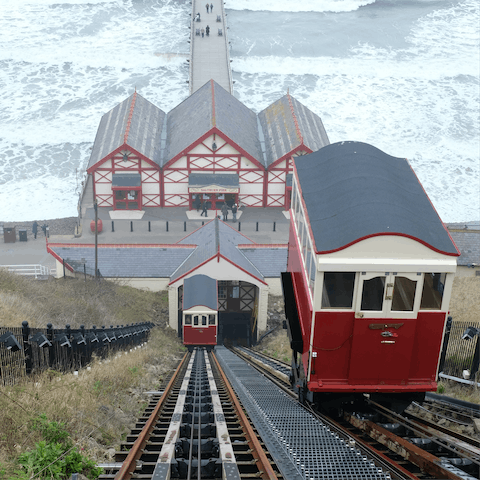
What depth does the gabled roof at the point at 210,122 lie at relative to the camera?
40281 mm

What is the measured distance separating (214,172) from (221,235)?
11815 mm

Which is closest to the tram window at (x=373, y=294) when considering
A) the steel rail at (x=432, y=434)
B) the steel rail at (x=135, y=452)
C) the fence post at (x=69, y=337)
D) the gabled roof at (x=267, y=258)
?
the steel rail at (x=432, y=434)

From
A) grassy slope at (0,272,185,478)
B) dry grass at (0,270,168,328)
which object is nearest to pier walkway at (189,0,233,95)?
dry grass at (0,270,168,328)

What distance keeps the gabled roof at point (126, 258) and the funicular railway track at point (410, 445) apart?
20.6 meters

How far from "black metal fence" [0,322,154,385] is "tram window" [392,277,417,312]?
22.3 feet

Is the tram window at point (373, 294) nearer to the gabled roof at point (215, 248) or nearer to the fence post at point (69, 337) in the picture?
the fence post at point (69, 337)

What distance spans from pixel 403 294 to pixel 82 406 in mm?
5964

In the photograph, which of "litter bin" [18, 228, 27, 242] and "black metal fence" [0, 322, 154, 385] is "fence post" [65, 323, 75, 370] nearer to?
"black metal fence" [0, 322, 154, 385]

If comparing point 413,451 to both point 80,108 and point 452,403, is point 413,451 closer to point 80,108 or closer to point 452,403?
point 452,403

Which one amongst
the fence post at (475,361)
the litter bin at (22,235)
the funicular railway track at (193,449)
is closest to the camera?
the funicular railway track at (193,449)

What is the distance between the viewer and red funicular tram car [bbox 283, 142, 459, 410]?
10.1m

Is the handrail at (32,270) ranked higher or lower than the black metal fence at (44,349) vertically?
lower

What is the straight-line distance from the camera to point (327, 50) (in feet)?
290

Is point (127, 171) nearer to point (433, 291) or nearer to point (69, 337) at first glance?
point (69, 337)
